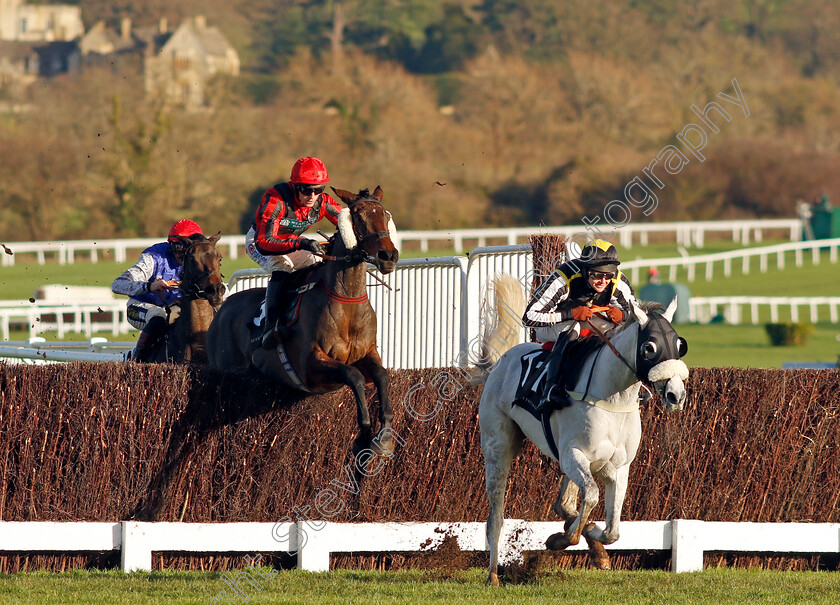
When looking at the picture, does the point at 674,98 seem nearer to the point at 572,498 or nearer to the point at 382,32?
the point at 382,32

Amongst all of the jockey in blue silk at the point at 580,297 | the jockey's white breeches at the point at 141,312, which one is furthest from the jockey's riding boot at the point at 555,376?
the jockey's white breeches at the point at 141,312

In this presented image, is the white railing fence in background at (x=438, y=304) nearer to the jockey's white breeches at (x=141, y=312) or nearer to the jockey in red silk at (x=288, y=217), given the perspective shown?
the jockey's white breeches at (x=141, y=312)

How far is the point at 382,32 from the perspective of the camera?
201ft

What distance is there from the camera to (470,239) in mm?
31609

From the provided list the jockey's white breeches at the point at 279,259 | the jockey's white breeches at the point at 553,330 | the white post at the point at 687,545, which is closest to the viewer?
the jockey's white breeches at the point at 553,330

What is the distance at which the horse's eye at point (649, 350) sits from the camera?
18.6 feet

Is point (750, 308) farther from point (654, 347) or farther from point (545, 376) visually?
point (654, 347)

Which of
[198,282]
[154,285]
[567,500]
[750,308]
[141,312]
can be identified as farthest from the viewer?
[750,308]

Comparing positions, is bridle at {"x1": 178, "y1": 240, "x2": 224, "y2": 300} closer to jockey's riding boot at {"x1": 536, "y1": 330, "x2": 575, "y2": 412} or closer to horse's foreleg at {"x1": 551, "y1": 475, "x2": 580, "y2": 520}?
jockey's riding boot at {"x1": 536, "y1": 330, "x2": 575, "y2": 412}

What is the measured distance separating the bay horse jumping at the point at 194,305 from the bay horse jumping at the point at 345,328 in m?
0.98

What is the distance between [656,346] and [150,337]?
206 inches

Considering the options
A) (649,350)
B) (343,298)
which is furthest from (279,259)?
(649,350)

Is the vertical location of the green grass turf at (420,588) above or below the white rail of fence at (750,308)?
below

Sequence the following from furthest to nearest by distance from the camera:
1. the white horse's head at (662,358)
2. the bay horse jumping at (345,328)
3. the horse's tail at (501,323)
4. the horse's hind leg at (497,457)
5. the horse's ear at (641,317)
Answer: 1. the horse's tail at (501,323)
2. the bay horse jumping at (345,328)
3. the horse's hind leg at (497,457)
4. the horse's ear at (641,317)
5. the white horse's head at (662,358)
